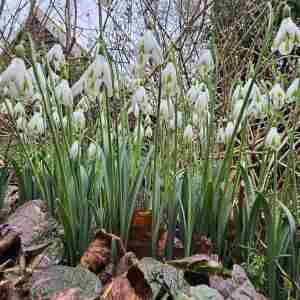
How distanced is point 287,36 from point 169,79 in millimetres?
421

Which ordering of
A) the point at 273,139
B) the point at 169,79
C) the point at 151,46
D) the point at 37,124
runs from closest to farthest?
1. the point at 151,46
2. the point at 169,79
3. the point at 273,139
4. the point at 37,124

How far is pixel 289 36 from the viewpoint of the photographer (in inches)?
54.1

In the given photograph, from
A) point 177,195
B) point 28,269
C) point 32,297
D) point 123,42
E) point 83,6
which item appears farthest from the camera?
point 83,6

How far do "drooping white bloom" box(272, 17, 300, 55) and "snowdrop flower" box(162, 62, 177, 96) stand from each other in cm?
38

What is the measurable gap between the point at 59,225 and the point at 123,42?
10.1ft

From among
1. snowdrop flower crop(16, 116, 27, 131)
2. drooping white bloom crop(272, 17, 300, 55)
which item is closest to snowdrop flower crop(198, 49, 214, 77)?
drooping white bloom crop(272, 17, 300, 55)

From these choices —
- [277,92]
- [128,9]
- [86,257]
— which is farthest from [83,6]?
[86,257]

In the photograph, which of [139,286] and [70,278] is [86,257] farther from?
[139,286]

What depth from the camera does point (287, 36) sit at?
1380mm

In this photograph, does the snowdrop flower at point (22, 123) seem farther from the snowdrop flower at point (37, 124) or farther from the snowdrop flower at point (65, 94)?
the snowdrop flower at point (65, 94)

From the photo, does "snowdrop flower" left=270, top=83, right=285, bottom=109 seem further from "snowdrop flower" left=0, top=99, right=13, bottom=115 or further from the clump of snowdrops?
"snowdrop flower" left=0, top=99, right=13, bottom=115

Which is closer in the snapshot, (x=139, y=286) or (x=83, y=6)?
(x=139, y=286)

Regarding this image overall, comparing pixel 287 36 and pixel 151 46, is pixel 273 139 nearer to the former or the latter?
pixel 287 36

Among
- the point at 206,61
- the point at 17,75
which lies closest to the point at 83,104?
the point at 206,61
